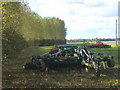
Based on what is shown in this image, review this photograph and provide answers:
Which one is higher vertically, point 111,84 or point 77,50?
point 77,50

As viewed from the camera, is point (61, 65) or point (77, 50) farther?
point (77, 50)

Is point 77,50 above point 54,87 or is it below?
above

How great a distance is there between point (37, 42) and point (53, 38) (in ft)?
18.3

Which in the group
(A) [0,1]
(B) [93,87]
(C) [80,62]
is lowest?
(B) [93,87]

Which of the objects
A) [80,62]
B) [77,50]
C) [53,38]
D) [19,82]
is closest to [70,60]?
[80,62]

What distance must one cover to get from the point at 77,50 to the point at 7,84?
518 cm

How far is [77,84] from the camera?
22.4ft

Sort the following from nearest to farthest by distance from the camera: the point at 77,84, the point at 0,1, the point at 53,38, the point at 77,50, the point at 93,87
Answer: the point at 93,87, the point at 77,84, the point at 0,1, the point at 77,50, the point at 53,38

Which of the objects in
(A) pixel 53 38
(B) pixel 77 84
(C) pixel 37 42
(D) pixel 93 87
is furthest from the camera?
A: (A) pixel 53 38

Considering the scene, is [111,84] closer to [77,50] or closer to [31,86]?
[31,86]

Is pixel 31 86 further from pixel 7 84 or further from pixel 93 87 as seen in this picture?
pixel 93 87

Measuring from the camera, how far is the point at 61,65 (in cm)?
916

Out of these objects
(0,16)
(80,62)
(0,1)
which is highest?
(0,1)

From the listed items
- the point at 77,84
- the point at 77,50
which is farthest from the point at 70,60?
the point at 77,84
